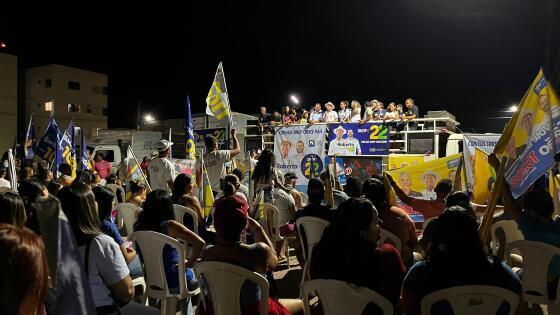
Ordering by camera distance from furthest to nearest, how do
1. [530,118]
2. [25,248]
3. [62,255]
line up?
[530,118] < [62,255] < [25,248]

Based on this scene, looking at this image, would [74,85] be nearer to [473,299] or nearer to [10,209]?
[10,209]

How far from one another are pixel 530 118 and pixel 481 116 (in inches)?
1006

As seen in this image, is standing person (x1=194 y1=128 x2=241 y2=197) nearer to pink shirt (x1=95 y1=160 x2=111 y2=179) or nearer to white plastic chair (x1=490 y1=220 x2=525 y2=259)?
white plastic chair (x1=490 y1=220 x2=525 y2=259)

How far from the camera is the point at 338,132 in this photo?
11.6 metres

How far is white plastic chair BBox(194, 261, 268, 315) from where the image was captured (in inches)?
110

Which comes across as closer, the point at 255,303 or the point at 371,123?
the point at 255,303

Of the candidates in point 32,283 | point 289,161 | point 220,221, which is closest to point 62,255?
point 32,283

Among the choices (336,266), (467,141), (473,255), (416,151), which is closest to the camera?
(473,255)

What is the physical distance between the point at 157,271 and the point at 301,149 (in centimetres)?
819

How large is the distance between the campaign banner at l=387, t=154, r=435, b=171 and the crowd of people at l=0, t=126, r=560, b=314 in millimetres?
5009

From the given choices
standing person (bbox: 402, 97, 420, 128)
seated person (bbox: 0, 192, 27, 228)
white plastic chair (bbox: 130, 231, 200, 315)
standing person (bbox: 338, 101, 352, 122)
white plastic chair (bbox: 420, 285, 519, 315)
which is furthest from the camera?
standing person (bbox: 338, 101, 352, 122)

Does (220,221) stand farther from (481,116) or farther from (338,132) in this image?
(481,116)

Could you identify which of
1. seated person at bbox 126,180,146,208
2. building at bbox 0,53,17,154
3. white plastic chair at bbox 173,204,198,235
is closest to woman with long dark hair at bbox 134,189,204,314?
white plastic chair at bbox 173,204,198,235

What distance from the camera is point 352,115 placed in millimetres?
12656
